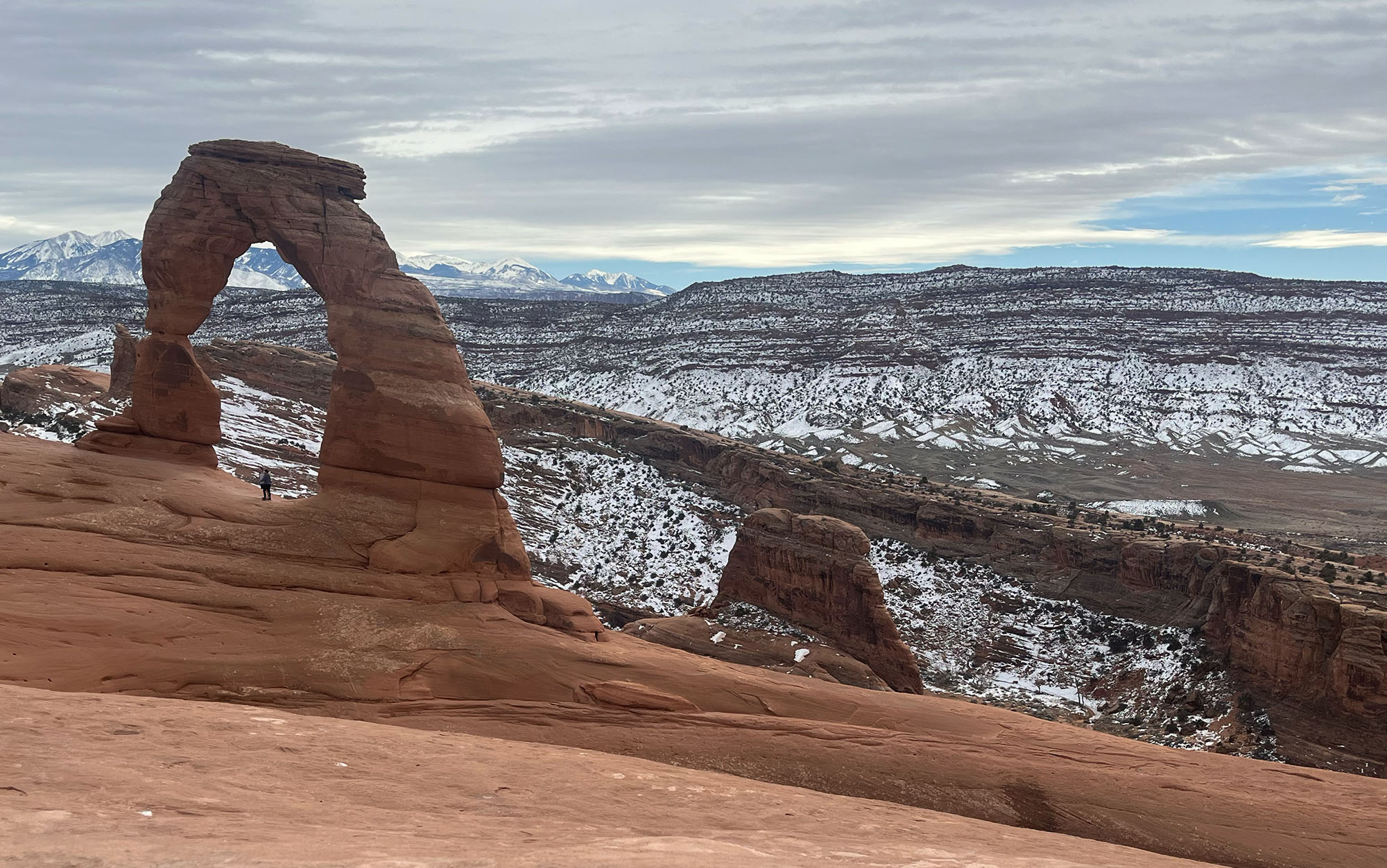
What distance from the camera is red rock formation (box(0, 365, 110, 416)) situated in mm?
47469

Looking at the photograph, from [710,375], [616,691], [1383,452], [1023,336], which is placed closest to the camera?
[616,691]

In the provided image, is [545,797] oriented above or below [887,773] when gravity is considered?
above

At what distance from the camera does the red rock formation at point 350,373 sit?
23.5 m

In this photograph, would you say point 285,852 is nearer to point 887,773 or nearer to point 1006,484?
point 887,773

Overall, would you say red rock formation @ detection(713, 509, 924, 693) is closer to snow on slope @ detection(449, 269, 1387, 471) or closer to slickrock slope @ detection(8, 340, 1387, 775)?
slickrock slope @ detection(8, 340, 1387, 775)

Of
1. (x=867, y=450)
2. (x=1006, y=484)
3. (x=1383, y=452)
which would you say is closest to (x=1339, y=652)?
(x=1006, y=484)

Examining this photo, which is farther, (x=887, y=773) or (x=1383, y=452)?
(x=1383, y=452)

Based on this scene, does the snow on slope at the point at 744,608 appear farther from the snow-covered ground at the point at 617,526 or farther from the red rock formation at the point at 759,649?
the red rock formation at the point at 759,649

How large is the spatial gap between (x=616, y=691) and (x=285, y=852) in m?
11.8

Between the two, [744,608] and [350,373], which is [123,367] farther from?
[744,608]

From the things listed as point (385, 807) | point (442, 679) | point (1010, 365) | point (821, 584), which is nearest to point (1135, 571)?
point (821, 584)

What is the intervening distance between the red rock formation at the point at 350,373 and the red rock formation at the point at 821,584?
15937 millimetres

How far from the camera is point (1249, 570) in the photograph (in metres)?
39.5

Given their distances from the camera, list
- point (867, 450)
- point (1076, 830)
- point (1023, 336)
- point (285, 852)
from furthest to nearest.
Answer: point (1023, 336) → point (867, 450) → point (1076, 830) → point (285, 852)
